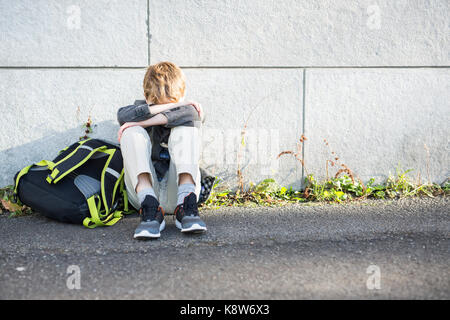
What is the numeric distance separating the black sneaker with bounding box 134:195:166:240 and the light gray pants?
212 mm

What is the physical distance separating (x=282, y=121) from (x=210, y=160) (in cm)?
72

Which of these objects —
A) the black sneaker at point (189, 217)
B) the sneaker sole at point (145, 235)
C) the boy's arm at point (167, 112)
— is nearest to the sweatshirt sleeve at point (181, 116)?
the boy's arm at point (167, 112)

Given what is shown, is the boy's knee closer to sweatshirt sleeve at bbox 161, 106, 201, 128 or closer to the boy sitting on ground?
the boy sitting on ground

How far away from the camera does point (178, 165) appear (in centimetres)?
270

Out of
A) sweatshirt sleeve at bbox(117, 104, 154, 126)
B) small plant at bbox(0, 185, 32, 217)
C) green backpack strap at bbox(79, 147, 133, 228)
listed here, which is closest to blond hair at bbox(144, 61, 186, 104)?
sweatshirt sleeve at bbox(117, 104, 154, 126)

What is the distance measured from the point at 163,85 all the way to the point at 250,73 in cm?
90

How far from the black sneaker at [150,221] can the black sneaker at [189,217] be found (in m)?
0.12

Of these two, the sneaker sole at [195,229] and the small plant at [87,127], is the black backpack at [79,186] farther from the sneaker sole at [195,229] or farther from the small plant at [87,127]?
the sneaker sole at [195,229]

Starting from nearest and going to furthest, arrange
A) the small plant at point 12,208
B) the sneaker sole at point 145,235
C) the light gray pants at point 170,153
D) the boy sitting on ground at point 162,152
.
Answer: the sneaker sole at point 145,235
the boy sitting on ground at point 162,152
the light gray pants at point 170,153
the small plant at point 12,208

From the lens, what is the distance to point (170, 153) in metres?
2.78

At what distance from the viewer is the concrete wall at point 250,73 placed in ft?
11.0

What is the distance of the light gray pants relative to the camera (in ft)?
8.70

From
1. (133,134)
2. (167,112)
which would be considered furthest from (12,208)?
(167,112)
